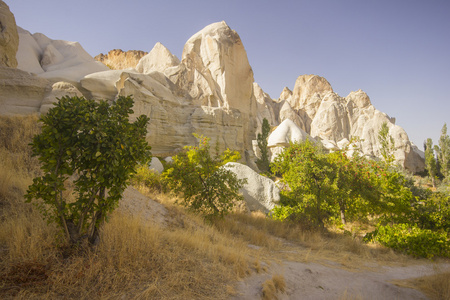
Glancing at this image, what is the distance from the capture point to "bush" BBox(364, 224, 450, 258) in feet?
22.4

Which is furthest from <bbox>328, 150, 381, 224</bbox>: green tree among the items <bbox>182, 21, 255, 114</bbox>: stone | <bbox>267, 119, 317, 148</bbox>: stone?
<bbox>267, 119, 317, 148</bbox>: stone

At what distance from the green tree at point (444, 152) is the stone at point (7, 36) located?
47444 mm

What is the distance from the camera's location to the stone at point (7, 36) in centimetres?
1446

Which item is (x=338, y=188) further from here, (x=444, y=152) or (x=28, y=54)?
(x=444, y=152)

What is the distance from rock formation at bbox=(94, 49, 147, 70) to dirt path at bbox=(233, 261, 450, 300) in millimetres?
51571

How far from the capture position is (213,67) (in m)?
31.3

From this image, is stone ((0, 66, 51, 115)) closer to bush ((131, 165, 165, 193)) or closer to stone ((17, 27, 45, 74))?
bush ((131, 165, 165, 193))

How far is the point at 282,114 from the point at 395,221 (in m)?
58.3

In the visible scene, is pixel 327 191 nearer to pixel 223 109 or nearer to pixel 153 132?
pixel 153 132

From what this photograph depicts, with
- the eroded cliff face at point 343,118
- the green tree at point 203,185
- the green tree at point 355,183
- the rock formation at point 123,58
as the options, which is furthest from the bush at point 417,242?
the rock formation at point 123,58

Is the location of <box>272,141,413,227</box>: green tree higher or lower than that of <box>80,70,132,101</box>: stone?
lower

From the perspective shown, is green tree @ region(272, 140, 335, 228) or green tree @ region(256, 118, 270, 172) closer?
green tree @ region(272, 140, 335, 228)

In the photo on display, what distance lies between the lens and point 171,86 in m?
27.8

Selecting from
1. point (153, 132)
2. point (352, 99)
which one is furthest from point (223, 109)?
point (352, 99)
